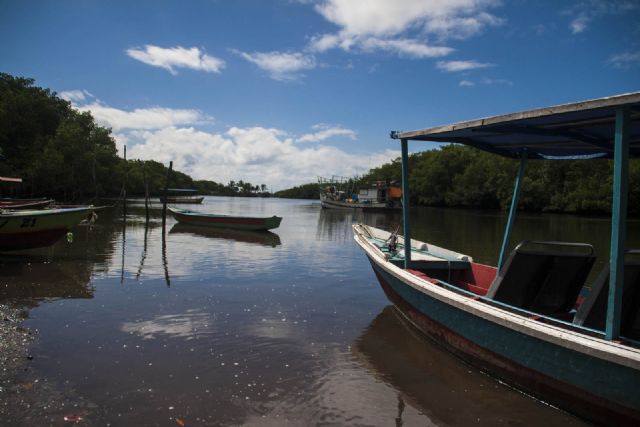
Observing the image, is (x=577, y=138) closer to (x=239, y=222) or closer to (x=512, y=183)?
(x=239, y=222)

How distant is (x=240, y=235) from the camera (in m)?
24.0

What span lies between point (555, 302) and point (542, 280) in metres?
0.35

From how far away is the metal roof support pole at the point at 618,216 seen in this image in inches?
160

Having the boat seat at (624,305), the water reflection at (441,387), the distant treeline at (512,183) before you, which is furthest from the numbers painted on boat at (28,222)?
the distant treeline at (512,183)

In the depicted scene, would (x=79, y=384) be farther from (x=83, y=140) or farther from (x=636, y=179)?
(x=636, y=179)

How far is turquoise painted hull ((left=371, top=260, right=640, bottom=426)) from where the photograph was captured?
3855 millimetres

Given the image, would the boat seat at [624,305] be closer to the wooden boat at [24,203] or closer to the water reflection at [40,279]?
the water reflection at [40,279]

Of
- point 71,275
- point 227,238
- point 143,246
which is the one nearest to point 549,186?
point 227,238

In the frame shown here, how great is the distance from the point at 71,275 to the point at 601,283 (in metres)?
11.6

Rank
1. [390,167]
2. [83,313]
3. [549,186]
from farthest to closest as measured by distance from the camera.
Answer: [390,167] → [549,186] → [83,313]

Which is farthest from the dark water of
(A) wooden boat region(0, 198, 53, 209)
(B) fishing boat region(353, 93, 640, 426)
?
(A) wooden boat region(0, 198, 53, 209)

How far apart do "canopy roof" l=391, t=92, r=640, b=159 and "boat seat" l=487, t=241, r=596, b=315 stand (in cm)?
148

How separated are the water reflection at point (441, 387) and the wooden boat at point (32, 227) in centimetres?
1111

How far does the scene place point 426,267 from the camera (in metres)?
8.42
